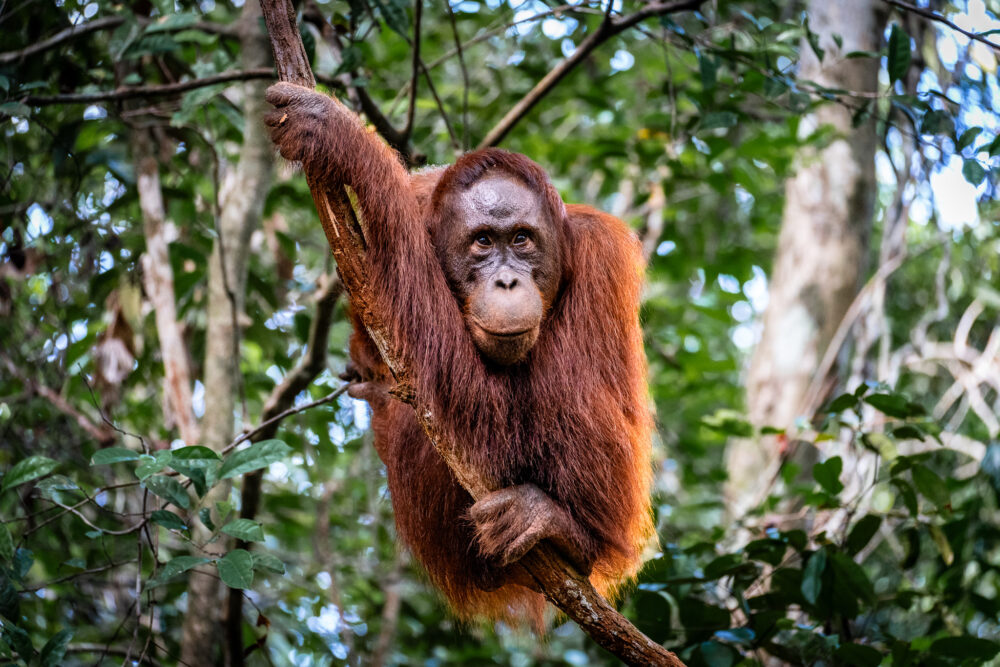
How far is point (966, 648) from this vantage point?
3.06m

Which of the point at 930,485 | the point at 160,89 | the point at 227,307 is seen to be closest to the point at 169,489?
the point at 227,307

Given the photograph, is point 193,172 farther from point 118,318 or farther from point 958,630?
point 958,630

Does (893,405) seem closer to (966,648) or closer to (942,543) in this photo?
(942,543)

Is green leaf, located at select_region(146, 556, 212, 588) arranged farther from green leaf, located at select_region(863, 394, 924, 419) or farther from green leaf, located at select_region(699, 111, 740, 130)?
green leaf, located at select_region(699, 111, 740, 130)

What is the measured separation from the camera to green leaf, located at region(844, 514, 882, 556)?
3.38m

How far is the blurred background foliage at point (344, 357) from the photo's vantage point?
334 centimetres

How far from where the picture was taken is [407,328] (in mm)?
2738

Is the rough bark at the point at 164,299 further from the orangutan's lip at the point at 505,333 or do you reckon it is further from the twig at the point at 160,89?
the orangutan's lip at the point at 505,333

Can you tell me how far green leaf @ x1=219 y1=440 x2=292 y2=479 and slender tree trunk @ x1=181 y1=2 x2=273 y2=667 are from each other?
102 cm

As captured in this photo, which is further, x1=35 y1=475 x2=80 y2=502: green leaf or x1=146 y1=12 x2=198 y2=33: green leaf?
x1=146 y1=12 x2=198 y2=33: green leaf

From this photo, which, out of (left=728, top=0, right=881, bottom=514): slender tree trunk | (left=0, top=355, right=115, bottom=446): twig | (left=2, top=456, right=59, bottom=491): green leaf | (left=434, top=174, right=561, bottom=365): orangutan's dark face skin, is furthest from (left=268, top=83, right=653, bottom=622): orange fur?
(left=728, top=0, right=881, bottom=514): slender tree trunk

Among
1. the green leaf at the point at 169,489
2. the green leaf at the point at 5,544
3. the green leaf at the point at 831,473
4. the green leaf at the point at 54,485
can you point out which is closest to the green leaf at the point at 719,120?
the green leaf at the point at 831,473

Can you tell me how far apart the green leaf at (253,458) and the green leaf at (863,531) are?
83.8 inches

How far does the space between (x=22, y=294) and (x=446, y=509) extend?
3.24m
